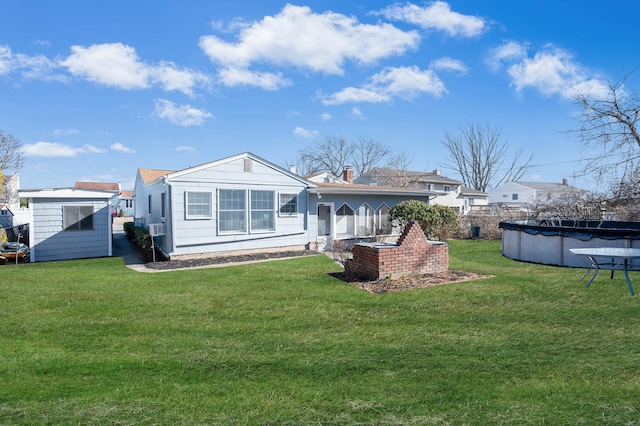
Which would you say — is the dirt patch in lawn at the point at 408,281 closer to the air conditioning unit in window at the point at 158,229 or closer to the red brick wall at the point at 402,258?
the red brick wall at the point at 402,258

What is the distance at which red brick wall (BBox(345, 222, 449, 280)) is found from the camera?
26.5 feet

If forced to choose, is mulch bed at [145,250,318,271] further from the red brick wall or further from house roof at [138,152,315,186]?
the red brick wall

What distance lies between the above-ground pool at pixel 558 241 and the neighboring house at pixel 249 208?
6301 millimetres

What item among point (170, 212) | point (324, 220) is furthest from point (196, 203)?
point (324, 220)

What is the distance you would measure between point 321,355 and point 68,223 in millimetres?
13295

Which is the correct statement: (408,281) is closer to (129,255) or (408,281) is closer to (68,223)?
(129,255)

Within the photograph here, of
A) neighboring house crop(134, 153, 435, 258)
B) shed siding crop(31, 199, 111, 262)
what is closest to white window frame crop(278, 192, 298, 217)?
neighboring house crop(134, 153, 435, 258)

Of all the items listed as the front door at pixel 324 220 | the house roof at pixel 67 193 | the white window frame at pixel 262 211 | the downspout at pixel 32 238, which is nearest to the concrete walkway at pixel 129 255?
the house roof at pixel 67 193

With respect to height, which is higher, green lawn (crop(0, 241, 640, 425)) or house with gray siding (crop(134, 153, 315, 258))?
house with gray siding (crop(134, 153, 315, 258))

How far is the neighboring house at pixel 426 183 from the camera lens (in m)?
39.2

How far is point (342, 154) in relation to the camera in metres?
46.1

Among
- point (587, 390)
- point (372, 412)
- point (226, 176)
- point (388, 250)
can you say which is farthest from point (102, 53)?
point (587, 390)

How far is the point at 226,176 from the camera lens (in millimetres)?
13258

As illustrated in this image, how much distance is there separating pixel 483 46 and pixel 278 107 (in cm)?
1265
